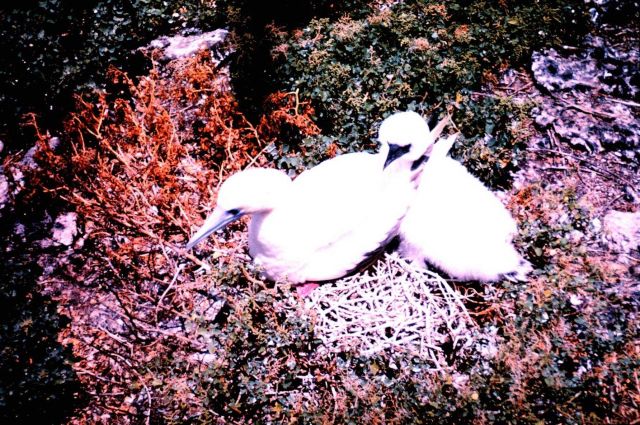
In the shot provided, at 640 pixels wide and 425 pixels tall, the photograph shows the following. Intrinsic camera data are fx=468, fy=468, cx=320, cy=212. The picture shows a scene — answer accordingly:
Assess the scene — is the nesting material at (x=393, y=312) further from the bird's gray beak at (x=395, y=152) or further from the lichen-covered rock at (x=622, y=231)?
the lichen-covered rock at (x=622, y=231)

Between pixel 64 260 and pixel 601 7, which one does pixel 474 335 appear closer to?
pixel 64 260

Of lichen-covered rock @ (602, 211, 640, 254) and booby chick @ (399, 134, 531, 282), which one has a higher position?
booby chick @ (399, 134, 531, 282)

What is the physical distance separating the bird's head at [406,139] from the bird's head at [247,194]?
19.4 inches

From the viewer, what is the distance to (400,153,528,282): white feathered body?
2.30 meters

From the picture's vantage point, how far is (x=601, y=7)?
328 centimetres

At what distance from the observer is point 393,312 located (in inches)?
90.8

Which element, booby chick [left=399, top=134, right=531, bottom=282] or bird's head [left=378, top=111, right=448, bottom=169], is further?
booby chick [left=399, top=134, right=531, bottom=282]

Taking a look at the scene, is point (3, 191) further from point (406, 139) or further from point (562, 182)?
point (562, 182)

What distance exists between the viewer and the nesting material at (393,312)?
2221mm

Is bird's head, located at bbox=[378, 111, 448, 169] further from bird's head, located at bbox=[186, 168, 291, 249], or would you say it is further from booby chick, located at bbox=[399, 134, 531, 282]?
bird's head, located at bbox=[186, 168, 291, 249]

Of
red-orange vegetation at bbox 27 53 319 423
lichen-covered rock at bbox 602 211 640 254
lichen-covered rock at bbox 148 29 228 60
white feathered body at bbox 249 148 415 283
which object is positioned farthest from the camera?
lichen-covered rock at bbox 148 29 228 60

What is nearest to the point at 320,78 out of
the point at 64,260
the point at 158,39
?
the point at 158,39

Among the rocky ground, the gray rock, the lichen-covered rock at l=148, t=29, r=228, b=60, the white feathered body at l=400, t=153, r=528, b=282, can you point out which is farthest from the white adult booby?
the lichen-covered rock at l=148, t=29, r=228, b=60

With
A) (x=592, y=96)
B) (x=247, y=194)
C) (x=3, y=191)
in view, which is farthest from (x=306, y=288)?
(x=592, y=96)
